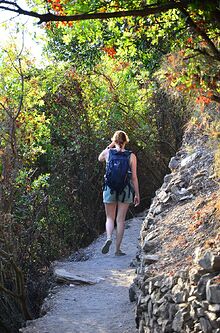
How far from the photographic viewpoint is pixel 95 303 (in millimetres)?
7078

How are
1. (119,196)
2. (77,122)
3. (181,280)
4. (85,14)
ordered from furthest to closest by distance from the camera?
(77,122)
(119,196)
(181,280)
(85,14)

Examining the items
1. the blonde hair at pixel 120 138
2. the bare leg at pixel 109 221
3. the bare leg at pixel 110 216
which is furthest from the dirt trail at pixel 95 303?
the blonde hair at pixel 120 138

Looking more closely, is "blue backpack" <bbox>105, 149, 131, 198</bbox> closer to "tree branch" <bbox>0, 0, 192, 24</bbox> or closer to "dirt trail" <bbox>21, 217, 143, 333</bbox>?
"dirt trail" <bbox>21, 217, 143, 333</bbox>

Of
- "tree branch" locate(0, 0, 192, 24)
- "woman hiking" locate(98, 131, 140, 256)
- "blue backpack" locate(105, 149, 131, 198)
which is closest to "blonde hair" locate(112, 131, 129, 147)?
"woman hiking" locate(98, 131, 140, 256)

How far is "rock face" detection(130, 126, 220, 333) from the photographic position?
4.27m

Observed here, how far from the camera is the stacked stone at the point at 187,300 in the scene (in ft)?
13.6

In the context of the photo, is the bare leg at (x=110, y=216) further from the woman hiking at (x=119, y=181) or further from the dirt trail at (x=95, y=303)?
the dirt trail at (x=95, y=303)

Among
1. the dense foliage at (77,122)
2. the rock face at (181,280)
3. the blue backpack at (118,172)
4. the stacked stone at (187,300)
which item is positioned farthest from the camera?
the blue backpack at (118,172)

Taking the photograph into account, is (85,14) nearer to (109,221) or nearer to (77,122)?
(109,221)

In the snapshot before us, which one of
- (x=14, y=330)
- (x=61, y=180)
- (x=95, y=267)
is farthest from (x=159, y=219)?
(x=61, y=180)

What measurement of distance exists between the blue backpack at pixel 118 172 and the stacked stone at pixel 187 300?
3466 millimetres

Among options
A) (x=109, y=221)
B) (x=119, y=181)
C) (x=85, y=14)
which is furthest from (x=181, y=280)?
(x=109, y=221)

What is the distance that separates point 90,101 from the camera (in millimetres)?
12953

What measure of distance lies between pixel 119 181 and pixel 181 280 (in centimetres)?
405
